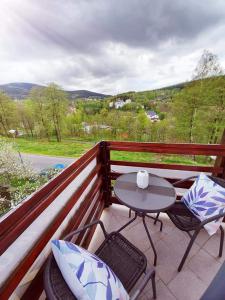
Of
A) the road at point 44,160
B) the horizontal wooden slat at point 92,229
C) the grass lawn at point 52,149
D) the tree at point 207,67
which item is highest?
the tree at point 207,67

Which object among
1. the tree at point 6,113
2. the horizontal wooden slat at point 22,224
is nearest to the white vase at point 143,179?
the horizontal wooden slat at point 22,224

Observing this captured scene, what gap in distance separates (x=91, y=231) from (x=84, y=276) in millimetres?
1071

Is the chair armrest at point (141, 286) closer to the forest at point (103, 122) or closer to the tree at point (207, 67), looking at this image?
the forest at point (103, 122)

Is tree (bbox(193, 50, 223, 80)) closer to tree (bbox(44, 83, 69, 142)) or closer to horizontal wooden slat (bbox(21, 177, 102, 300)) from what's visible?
horizontal wooden slat (bbox(21, 177, 102, 300))

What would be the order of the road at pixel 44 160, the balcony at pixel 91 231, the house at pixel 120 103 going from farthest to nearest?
the house at pixel 120 103 < the road at pixel 44 160 < the balcony at pixel 91 231

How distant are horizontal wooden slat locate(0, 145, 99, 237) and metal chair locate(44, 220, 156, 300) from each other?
11.9 inches

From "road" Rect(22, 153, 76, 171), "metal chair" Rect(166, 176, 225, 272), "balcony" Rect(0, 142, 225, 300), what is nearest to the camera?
"balcony" Rect(0, 142, 225, 300)

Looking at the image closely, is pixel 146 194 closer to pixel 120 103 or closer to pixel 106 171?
pixel 106 171

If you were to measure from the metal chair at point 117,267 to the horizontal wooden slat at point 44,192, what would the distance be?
0.99 ft

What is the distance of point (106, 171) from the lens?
6.81 ft

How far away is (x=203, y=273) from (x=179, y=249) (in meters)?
0.27

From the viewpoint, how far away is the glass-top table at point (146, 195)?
4.50ft

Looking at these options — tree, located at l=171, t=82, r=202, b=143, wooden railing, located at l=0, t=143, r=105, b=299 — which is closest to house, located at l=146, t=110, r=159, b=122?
tree, located at l=171, t=82, r=202, b=143

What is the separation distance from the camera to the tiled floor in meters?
1.31
